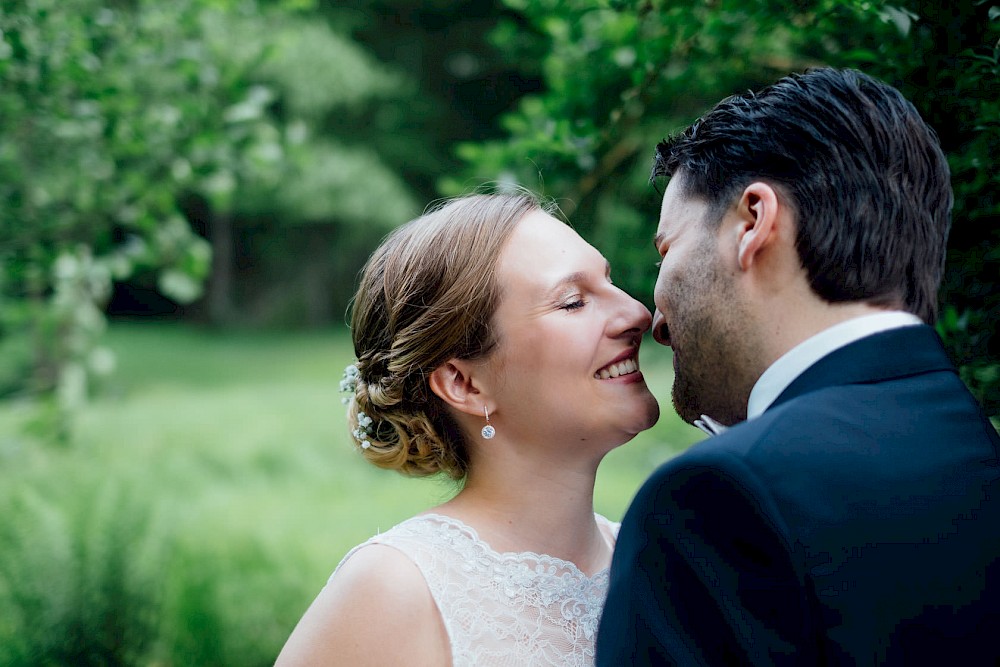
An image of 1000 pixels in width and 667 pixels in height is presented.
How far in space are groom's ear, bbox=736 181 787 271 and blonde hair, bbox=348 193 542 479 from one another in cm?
70

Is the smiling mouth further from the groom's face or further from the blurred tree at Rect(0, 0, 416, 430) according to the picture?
the blurred tree at Rect(0, 0, 416, 430)

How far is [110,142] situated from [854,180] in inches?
172

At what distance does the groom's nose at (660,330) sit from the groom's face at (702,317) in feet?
0.38

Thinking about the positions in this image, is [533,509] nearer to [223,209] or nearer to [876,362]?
[876,362]

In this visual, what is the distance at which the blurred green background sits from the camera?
2.32m

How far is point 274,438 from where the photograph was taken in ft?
34.7

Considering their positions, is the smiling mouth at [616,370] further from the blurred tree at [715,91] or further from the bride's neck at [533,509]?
the blurred tree at [715,91]

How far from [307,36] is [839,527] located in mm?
15392

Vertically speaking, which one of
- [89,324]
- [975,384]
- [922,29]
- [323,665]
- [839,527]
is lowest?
[89,324]

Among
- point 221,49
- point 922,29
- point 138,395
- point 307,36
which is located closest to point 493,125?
point 307,36

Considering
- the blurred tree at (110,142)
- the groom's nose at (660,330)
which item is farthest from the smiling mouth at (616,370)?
the blurred tree at (110,142)

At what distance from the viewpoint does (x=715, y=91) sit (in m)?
3.21

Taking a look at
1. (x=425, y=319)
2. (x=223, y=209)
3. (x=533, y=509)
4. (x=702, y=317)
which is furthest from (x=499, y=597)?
(x=223, y=209)

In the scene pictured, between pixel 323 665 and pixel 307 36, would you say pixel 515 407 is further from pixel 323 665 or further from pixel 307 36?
pixel 307 36
